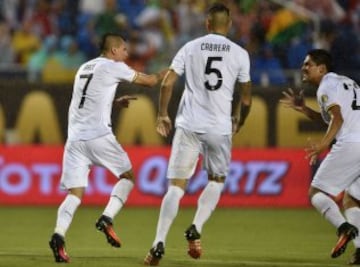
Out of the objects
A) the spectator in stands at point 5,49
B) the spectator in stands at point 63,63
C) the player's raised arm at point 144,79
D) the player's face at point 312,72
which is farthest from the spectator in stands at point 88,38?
the player's face at point 312,72

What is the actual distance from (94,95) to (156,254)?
1770mm

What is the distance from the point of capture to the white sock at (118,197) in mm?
10773

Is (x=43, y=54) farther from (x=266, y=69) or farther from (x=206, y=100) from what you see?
(x=206, y=100)

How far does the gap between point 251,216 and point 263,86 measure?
2540 mm

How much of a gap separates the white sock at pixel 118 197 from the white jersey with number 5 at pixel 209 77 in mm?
1010

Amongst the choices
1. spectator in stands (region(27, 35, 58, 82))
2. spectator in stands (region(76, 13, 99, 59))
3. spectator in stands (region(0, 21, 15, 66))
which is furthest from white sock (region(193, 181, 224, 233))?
spectator in stands (region(0, 21, 15, 66))

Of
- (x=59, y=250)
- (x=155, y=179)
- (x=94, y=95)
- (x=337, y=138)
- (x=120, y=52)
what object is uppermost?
(x=120, y=52)

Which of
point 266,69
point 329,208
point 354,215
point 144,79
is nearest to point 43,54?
point 266,69

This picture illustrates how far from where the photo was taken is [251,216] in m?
15.8

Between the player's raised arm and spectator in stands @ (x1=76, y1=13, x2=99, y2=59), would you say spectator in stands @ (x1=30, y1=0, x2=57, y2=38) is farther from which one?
the player's raised arm

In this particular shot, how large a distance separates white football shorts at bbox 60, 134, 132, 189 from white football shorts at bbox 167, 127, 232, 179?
0.77 metres

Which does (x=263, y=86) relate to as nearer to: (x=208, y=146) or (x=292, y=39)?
(x=292, y=39)

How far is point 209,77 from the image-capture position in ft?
33.7

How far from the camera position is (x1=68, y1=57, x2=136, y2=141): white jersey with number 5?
1070 cm
